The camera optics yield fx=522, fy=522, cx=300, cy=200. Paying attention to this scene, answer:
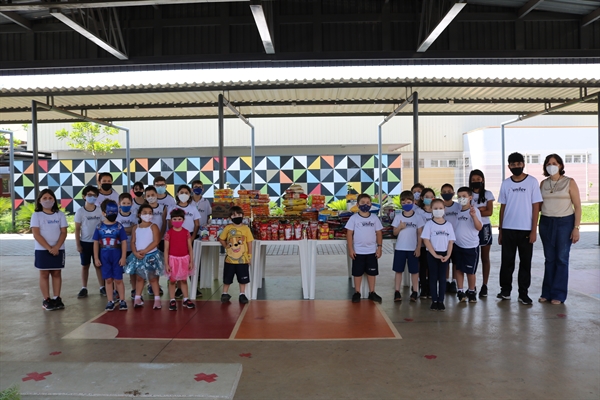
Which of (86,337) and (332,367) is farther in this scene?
(86,337)

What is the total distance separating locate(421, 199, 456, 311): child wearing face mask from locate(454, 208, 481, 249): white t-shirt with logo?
1.28 ft

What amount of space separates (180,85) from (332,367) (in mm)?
8491

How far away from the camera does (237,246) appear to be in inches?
273

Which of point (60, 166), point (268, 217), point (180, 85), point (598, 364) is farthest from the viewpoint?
point (60, 166)

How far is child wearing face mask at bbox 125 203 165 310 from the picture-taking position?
6688 millimetres

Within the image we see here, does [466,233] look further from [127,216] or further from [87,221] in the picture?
[87,221]

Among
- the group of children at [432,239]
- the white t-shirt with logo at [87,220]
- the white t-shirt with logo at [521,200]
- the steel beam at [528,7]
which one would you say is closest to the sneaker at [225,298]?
the group of children at [432,239]

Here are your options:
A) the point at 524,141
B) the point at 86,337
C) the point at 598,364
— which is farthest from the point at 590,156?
the point at 86,337

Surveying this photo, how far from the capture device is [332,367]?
14.9 feet

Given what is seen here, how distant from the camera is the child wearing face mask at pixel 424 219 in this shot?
717cm

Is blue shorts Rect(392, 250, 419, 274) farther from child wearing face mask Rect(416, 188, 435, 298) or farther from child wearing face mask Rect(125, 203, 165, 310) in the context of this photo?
child wearing face mask Rect(125, 203, 165, 310)

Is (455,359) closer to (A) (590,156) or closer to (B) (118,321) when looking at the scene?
(B) (118,321)

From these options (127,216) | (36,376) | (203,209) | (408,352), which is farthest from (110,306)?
(408,352)

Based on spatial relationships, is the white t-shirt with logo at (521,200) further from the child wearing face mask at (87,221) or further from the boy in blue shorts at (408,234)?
the child wearing face mask at (87,221)
